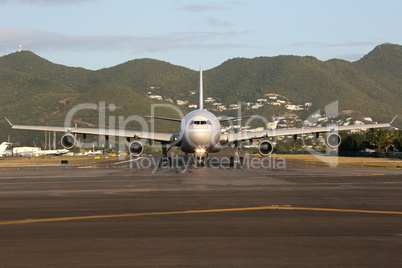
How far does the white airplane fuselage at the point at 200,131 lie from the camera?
149 feet

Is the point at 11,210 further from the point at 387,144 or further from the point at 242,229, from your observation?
the point at 387,144

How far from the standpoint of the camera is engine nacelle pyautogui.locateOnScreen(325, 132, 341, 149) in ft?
164

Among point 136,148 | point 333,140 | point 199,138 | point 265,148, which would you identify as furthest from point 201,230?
point 333,140

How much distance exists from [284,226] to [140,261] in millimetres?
5498

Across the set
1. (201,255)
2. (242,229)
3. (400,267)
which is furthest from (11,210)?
(400,267)

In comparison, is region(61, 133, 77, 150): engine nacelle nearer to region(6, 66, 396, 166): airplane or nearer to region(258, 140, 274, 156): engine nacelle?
region(6, 66, 396, 166): airplane

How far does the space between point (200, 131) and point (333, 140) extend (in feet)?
47.8

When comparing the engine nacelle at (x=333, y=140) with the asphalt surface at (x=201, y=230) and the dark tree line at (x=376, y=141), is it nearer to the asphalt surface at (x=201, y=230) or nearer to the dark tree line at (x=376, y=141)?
the asphalt surface at (x=201, y=230)

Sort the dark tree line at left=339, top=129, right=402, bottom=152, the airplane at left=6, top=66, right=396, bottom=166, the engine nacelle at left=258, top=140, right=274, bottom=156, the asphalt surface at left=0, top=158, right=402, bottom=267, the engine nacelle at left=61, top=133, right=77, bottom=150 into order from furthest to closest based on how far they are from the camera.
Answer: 1. the dark tree line at left=339, top=129, right=402, bottom=152
2. the engine nacelle at left=61, top=133, right=77, bottom=150
3. the engine nacelle at left=258, top=140, right=274, bottom=156
4. the airplane at left=6, top=66, right=396, bottom=166
5. the asphalt surface at left=0, top=158, right=402, bottom=267

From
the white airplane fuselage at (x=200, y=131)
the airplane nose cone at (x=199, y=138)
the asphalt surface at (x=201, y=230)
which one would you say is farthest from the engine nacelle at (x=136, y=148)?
the asphalt surface at (x=201, y=230)

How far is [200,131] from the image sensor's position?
4534cm

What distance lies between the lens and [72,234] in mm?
12617

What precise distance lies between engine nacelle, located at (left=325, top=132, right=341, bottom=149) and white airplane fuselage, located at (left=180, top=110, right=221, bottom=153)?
1166cm

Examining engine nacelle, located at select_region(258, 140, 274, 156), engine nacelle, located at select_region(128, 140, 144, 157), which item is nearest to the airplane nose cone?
engine nacelle, located at select_region(128, 140, 144, 157)
